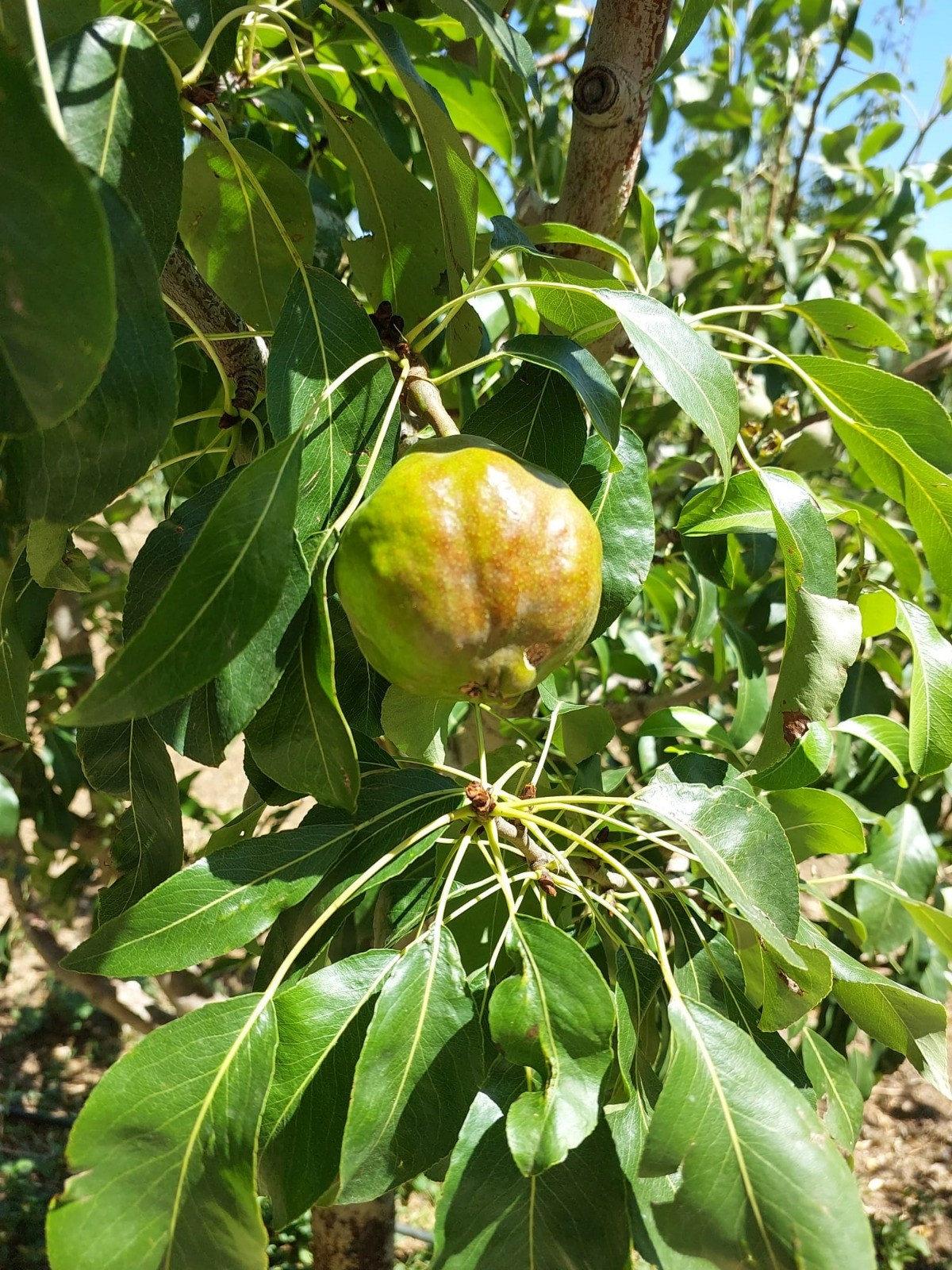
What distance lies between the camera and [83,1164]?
70 cm

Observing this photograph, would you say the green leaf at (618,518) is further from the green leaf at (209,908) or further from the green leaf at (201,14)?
the green leaf at (201,14)

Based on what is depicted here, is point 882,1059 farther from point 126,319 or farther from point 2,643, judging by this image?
point 126,319

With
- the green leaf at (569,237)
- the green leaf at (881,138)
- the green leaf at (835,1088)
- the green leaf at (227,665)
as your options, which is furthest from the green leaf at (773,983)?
the green leaf at (881,138)

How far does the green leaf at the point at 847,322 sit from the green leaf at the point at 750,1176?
29.9 inches

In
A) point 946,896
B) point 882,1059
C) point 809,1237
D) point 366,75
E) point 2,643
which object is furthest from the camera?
point 882,1059

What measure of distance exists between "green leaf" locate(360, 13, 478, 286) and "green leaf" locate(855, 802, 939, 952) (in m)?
0.99

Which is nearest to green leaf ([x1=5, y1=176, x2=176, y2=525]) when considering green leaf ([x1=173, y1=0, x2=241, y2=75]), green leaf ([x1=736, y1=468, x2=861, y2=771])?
green leaf ([x1=173, y1=0, x2=241, y2=75])

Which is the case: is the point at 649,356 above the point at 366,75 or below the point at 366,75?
below

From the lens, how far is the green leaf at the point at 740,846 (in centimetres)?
78

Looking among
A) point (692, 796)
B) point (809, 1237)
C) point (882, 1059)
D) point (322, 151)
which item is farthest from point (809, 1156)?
point (882, 1059)

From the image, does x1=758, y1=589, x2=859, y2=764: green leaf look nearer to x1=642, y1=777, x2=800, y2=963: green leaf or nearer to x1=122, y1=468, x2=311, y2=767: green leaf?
x1=642, y1=777, x2=800, y2=963: green leaf

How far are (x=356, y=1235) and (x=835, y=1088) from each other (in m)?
0.99

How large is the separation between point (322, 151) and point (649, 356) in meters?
0.96

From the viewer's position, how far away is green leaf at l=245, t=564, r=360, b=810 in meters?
0.67
